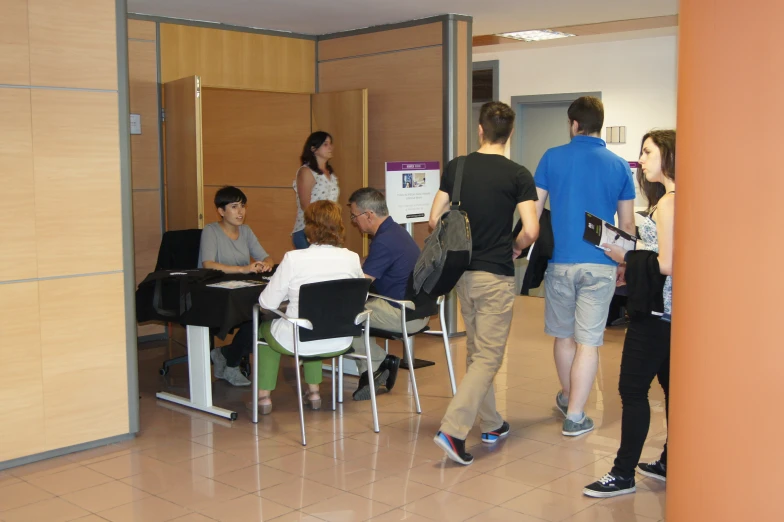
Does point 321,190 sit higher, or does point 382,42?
point 382,42

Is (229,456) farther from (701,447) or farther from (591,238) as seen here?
(701,447)

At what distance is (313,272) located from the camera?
434 centimetres

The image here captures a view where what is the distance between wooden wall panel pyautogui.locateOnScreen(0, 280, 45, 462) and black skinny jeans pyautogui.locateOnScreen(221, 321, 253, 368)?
5.07ft

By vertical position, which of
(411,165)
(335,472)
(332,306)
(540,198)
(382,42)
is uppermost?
(382,42)

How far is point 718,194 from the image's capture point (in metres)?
1.99

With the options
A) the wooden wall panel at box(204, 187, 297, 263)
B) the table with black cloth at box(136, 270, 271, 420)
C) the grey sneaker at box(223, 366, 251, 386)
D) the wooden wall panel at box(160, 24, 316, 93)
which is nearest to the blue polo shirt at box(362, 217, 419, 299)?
the table with black cloth at box(136, 270, 271, 420)

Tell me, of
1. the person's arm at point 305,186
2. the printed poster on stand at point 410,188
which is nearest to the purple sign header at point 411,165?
the printed poster on stand at point 410,188

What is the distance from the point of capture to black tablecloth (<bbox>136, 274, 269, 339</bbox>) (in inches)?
181

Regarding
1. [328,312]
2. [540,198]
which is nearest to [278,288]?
[328,312]

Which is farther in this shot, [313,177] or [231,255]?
[313,177]

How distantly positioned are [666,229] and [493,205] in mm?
1055

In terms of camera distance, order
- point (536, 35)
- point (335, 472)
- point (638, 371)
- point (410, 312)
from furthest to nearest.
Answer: point (536, 35), point (410, 312), point (335, 472), point (638, 371)

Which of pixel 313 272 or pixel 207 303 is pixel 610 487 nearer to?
pixel 313 272

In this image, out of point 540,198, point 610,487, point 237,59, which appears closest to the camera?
point 610,487
